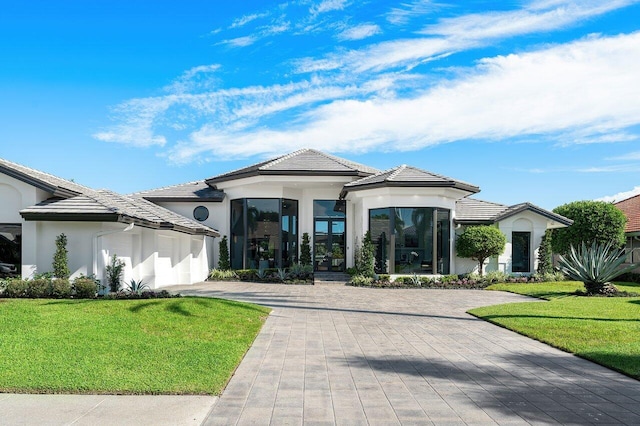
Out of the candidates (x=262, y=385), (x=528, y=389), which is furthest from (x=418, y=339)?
(x=262, y=385)

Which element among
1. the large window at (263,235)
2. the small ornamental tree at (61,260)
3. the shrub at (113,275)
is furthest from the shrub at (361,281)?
the small ornamental tree at (61,260)

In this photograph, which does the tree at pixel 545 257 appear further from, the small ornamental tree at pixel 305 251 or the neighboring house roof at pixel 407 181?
the small ornamental tree at pixel 305 251

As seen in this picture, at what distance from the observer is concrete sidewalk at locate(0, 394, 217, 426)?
4740 millimetres

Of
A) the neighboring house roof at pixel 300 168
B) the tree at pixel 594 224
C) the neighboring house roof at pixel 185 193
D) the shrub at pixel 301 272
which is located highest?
the neighboring house roof at pixel 300 168

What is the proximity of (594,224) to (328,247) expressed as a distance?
15146 millimetres

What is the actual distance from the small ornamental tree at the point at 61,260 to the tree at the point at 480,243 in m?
16.8

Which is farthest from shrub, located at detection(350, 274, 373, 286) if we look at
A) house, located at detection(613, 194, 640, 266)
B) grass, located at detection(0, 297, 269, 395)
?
house, located at detection(613, 194, 640, 266)

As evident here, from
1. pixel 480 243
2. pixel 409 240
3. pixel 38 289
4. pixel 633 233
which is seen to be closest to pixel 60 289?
pixel 38 289

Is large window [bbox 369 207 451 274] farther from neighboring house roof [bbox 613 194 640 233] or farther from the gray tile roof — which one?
neighboring house roof [bbox 613 194 640 233]

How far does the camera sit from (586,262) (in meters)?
17.4

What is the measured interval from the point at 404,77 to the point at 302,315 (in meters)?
9.18

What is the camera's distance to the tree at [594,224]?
26797 mm

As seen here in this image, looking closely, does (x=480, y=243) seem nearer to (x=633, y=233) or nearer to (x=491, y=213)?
(x=491, y=213)

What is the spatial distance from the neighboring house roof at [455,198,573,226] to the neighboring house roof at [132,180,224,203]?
41.6ft
